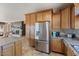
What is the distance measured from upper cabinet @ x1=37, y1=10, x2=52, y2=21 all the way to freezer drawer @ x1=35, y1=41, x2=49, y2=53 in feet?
1.38

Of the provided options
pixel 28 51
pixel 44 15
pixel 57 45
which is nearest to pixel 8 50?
pixel 28 51

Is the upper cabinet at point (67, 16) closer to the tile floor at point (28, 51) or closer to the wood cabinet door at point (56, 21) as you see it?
the wood cabinet door at point (56, 21)

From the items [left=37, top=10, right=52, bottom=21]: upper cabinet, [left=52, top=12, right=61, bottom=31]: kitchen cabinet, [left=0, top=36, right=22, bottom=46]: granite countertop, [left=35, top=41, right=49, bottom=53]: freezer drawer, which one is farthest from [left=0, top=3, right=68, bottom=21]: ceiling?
[left=35, top=41, right=49, bottom=53]: freezer drawer

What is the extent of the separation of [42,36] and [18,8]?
0.65 metres

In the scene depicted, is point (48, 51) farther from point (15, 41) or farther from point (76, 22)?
point (76, 22)

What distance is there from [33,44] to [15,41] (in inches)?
12.3

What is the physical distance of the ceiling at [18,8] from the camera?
6.50ft

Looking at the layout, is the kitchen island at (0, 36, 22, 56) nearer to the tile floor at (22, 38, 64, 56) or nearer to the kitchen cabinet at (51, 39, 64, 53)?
the tile floor at (22, 38, 64, 56)

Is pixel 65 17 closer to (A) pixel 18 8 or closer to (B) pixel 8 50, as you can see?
(A) pixel 18 8

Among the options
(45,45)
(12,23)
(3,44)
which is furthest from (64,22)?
(3,44)

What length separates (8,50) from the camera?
1.99 m

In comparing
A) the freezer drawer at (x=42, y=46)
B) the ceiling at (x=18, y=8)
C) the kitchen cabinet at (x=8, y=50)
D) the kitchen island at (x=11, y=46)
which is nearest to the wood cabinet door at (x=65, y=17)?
the ceiling at (x=18, y=8)

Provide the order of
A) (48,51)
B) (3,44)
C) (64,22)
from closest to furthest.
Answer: (3,44), (48,51), (64,22)

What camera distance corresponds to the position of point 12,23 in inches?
77.8
